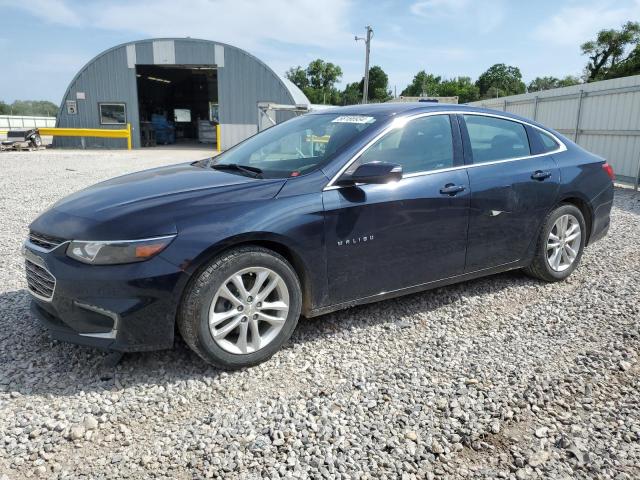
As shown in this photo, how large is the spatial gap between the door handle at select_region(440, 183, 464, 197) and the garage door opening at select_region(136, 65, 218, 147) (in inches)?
1032

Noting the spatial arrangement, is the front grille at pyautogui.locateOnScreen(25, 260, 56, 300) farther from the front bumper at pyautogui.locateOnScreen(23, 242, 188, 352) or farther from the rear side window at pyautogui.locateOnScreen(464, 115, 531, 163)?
the rear side window at pyautogui.locateOnScreen(464, 115, 531, 163)

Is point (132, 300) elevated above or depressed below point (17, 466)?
above

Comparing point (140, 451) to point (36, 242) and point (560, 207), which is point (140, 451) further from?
point (560, 207)

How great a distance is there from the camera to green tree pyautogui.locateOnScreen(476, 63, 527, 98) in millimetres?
101062

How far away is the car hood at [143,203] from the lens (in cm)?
287

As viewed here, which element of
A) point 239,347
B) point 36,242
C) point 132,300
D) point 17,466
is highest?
point 36,242

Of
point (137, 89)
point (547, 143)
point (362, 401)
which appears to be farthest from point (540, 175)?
point (137, 89)

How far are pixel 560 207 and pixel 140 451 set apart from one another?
398 centimetres

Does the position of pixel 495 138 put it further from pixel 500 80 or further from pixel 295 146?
pixel 500 80

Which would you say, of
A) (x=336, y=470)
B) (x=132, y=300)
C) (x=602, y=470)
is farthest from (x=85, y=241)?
(x=602, y=470)

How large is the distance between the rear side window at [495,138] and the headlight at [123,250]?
101 inches

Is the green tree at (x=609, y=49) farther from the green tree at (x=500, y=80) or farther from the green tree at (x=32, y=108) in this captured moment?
the green tree at (x=32, y=108)

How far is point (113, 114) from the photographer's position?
26.3m

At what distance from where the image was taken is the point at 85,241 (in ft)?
9.37
